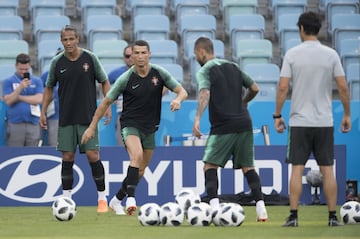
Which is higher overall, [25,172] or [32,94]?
[32,94]

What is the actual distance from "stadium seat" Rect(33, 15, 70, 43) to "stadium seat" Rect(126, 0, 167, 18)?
A: 1.54 metres

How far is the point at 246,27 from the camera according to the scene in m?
23.0

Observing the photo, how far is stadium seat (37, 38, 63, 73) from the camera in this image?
70.4 ft

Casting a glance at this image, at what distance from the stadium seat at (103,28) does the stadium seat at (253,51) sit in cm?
238

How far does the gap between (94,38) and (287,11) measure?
13.5ft

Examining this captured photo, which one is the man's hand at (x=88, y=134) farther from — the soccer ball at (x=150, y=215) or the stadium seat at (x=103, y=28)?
the stadium seat at (x=103, y=28)

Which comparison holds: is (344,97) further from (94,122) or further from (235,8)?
(235,8)

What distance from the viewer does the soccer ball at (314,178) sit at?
693 inches

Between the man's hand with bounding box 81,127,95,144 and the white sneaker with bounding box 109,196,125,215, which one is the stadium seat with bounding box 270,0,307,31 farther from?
the man's hand with bounding box 81,127,95,144

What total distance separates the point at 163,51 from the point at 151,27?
3.80 feet

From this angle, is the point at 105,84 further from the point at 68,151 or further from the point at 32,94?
the point at 32,94

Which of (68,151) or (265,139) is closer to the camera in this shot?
(68,151)

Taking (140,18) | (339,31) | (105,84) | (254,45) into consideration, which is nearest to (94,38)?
(140,18)

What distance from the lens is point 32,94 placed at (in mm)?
18359
